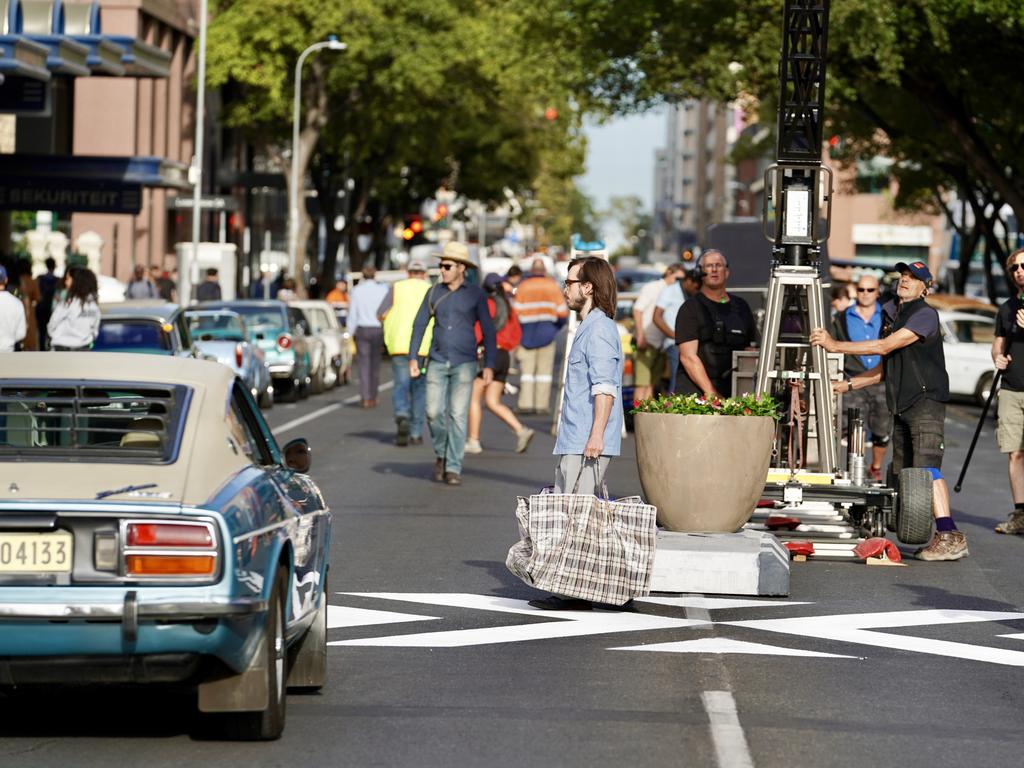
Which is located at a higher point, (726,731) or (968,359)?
(968,359)

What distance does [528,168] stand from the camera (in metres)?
69.7

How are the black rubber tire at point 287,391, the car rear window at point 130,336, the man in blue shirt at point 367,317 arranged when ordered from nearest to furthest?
the car rear window at point 130,336 < the man in blue shirt at point 367,317 < the black rubber tire at point 287,391

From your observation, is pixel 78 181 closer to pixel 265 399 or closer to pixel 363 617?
pixel 265 399

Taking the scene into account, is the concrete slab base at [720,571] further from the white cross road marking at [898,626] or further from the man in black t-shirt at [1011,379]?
the man in black t-shirt at [1011,379]

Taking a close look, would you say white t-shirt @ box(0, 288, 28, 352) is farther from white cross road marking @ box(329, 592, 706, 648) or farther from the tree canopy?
the tree canopy

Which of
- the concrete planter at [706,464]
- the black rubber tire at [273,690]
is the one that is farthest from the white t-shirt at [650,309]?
the black rubber tire at [273,690]

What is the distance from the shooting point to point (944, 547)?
1336 centimetres

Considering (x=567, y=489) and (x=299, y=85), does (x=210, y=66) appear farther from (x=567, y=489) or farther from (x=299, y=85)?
(x=567, y=489)

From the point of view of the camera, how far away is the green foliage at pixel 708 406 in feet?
38.4

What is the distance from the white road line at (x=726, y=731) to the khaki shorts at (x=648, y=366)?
15225 mm

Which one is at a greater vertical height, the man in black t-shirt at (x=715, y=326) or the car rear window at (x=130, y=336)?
the man in black t-shirt at (x=715, y=326)

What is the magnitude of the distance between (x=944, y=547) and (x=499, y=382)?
8.91 m

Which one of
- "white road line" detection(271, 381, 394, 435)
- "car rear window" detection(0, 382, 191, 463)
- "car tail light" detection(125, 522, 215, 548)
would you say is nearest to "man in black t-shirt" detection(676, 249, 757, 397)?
"car rear window" detection(0, 382, 191, 463)

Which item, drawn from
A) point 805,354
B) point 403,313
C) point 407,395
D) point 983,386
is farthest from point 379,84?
point 805,354
